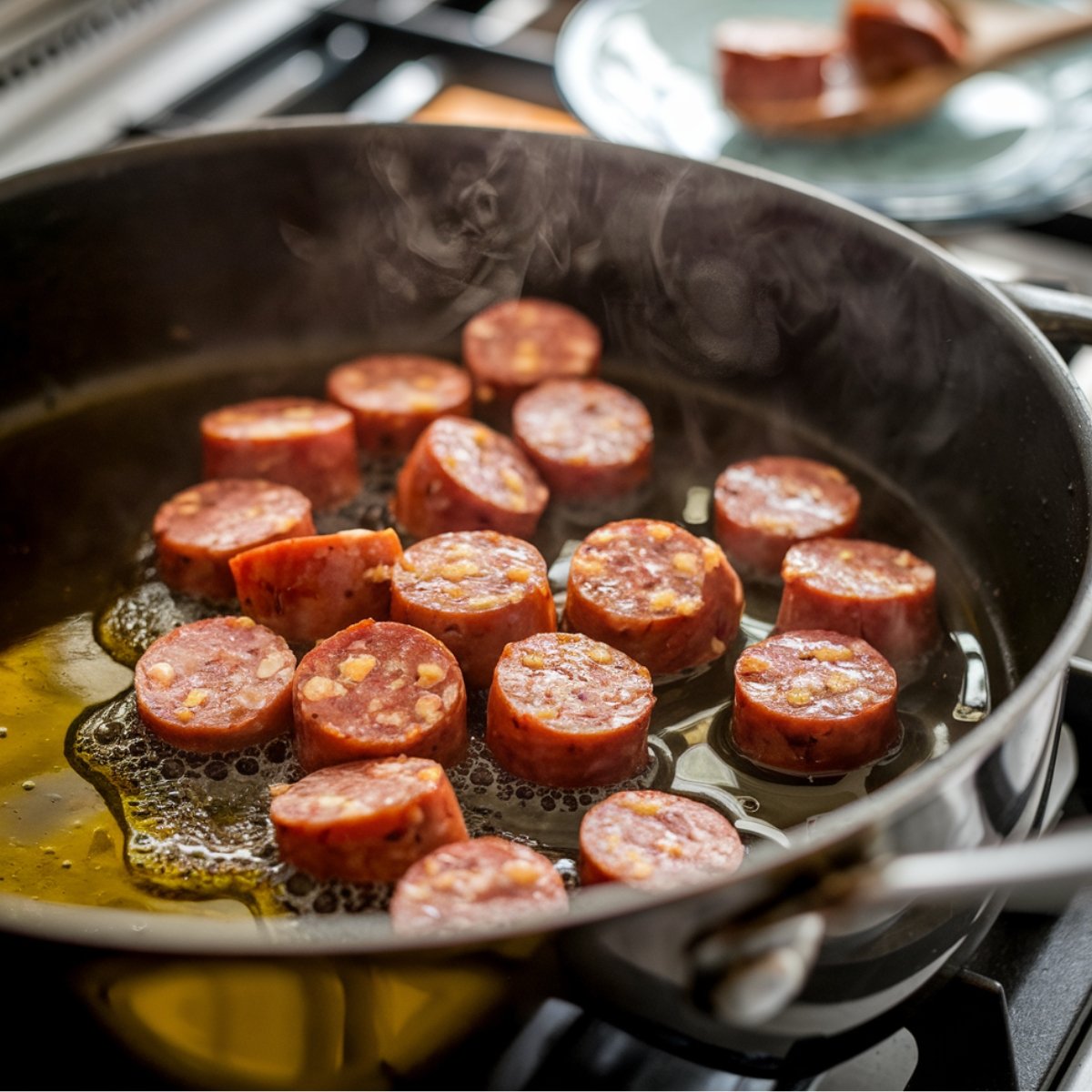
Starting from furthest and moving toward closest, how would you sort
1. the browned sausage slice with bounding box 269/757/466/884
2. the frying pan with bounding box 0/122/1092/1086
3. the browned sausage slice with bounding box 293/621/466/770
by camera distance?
the frying pan with bounding box 0/122/1092/1086 → the browned sausage slice with bounding box 293/621/466/770 → the browned sausage slice with bounding box 269/757/466/884

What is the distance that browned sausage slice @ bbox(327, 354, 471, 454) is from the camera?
73.0 inches

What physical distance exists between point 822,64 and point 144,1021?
7.35 feet

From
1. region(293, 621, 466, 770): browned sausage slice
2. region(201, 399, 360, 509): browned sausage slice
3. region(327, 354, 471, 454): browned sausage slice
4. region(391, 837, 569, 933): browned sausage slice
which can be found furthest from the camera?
region(327, 354, 471, 454): browned sausage slice

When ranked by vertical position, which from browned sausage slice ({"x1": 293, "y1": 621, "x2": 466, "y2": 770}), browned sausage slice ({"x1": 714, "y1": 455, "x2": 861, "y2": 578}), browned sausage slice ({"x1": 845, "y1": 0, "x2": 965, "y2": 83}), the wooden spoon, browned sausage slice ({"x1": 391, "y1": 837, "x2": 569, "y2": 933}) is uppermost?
browned sausage slice ({"x1": 845, "y1": 0, "x2": 965, "y2": 83})

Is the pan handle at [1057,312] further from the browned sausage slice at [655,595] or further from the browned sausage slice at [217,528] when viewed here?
the browned sausage slice at [217,528]

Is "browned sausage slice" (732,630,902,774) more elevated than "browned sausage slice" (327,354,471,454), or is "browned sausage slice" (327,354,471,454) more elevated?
"browned sausage slice" (327,354,471,454)

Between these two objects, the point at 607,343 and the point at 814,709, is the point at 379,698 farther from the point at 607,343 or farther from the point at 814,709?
the point at 607,343

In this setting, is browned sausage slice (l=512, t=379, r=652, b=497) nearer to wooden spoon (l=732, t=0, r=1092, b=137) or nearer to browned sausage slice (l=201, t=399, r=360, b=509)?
browned sausage slice (l=201, t=399, r=360, b=509)

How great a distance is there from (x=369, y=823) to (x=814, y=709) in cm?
50

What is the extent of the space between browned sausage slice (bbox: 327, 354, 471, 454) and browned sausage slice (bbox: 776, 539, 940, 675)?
58cm

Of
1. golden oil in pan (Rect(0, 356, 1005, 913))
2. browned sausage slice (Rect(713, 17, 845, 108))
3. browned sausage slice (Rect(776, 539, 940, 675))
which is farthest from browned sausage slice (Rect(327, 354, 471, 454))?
browned sausage slice (Rect(713, 17, 845, 108))

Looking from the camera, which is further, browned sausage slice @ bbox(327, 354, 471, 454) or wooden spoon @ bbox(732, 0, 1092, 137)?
wooden spoon @ bbox(732, 0, 1092, 137)

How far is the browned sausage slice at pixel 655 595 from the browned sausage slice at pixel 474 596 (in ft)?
0.18

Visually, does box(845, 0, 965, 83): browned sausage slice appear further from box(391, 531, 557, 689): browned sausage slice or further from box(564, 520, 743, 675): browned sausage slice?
box(391, 531, 557, 689): browned sausage slice
